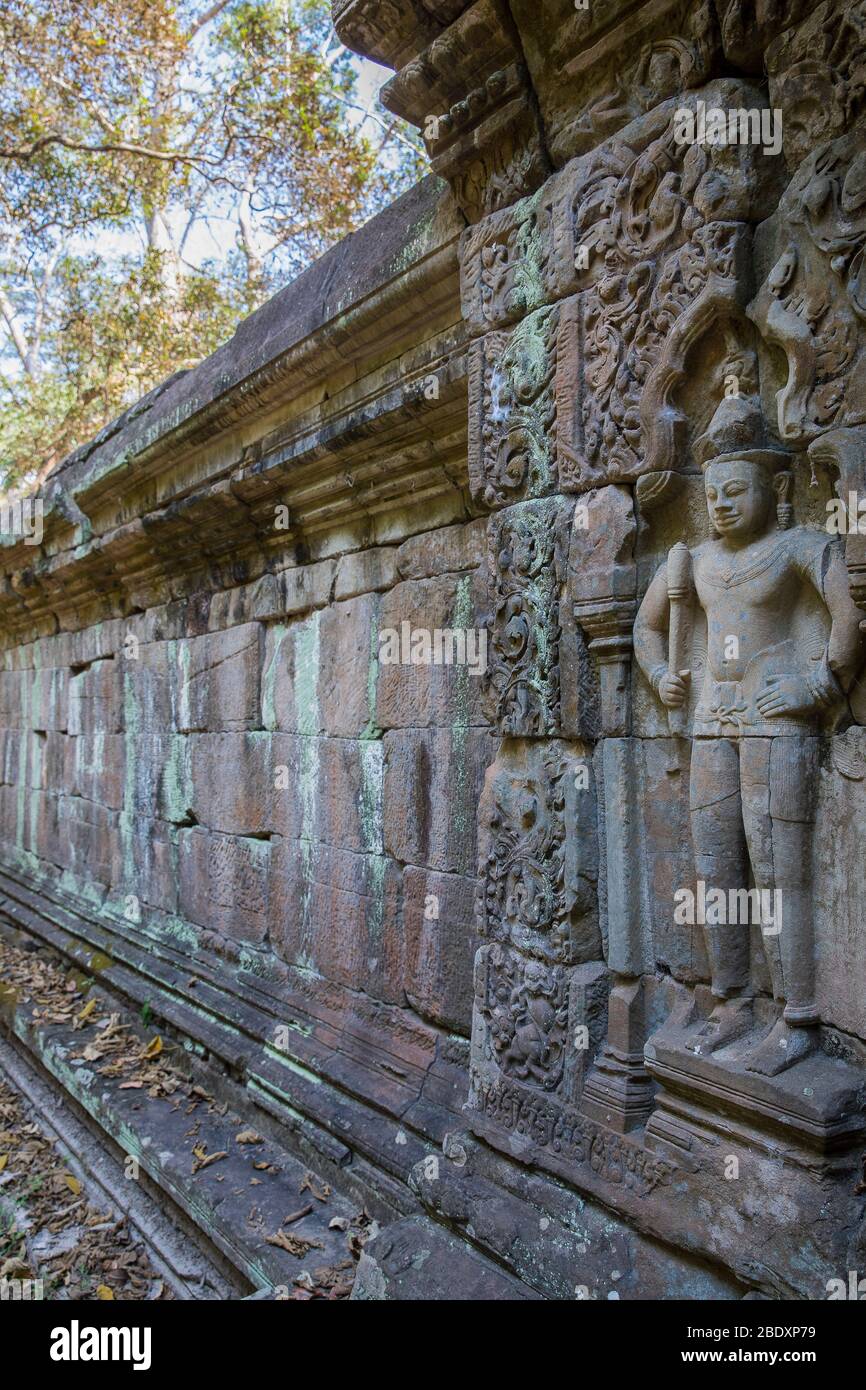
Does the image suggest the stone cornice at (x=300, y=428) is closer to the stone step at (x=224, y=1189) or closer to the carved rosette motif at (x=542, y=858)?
the carved rosette motif at (x=542, y=858)

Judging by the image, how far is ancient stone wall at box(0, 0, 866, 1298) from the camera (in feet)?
6.22

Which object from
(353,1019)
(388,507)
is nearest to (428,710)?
(388,507)

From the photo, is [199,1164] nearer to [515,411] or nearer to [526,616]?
[526,616]

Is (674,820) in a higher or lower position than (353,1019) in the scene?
higher

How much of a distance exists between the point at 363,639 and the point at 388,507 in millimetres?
554

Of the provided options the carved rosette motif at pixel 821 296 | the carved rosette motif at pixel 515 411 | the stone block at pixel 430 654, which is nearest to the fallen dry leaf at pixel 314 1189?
the stone block at pixel 430 654

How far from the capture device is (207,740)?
17.4ft

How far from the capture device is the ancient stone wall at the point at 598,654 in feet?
6.22

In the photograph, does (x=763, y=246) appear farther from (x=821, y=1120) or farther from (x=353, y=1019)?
(x=353, y=1019)

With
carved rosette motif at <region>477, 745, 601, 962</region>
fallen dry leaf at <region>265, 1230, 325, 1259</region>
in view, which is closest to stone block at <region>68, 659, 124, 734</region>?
fallen dry leaf at <region>265, 1230, 325, 1259</region>

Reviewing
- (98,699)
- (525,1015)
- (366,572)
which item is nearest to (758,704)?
(525,1015)

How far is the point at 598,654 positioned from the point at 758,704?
482 mm

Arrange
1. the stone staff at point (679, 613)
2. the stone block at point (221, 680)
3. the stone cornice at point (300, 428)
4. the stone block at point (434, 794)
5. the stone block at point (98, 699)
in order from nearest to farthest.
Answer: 1. the stone staff at point (679, 613)
2. the stone cornice at point (300, 428)
3. the stone block at point (434, 794)
4. the stone block at point (221, 680)
5. the stone block at point (98, 699)

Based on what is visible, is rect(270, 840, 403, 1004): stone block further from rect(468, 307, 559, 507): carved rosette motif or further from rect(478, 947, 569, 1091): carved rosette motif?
rect(468, 307, 559, 507): carved rosette motif
